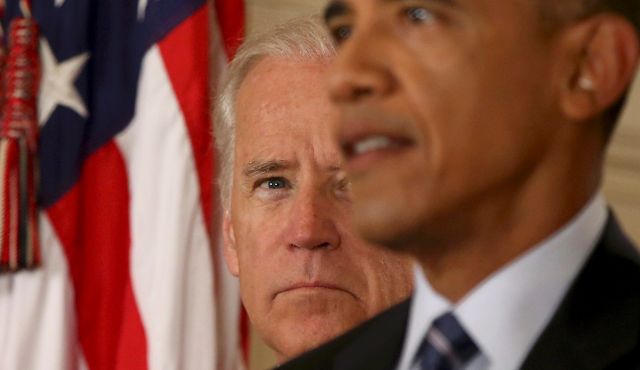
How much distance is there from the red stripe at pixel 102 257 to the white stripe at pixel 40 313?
0.02m

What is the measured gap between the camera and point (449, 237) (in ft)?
2.08

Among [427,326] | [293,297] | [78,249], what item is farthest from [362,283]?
[78,249]

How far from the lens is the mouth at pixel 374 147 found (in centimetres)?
63

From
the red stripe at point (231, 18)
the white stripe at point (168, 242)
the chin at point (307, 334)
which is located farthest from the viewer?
the red stripe at point (231, 18)

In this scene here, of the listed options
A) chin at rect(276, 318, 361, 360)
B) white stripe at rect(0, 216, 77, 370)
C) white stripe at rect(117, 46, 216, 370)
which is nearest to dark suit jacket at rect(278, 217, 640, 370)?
chin at rect(276, 318, 361, 360)

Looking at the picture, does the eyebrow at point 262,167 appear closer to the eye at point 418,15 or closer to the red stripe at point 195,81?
the red stripe at point 195,81

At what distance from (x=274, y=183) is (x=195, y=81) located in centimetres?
65

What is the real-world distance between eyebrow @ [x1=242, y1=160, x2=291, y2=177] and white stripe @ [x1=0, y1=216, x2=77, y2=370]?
679 millimetres

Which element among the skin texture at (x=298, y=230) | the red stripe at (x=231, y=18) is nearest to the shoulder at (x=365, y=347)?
the skin texture at (x=298, y=230)

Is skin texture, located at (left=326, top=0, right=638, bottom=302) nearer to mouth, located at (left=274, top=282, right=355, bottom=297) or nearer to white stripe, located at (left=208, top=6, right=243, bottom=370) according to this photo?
mouth, located at (left=274, top=282, right=355, bottom=297)

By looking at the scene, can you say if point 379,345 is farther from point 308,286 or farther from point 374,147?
point 308,286

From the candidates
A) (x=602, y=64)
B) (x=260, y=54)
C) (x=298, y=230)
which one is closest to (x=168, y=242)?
(x=260, y=54)

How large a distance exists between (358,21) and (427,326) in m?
0.17

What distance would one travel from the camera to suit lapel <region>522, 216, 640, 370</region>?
616 millimetres
